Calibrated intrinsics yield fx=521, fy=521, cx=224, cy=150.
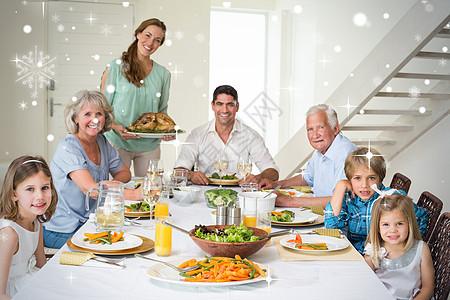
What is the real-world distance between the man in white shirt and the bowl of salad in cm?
177

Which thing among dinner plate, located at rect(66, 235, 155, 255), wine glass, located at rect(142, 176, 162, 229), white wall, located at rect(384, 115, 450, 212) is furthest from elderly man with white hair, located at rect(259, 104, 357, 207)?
white wall, located at rect(384, 115, 450, 212)

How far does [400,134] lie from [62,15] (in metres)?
3.71

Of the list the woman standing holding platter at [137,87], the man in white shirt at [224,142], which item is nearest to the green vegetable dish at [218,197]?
the man in white shirt at [224,142]

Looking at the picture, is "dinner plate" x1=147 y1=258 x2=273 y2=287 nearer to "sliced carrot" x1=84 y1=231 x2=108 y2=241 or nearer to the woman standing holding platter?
"sliced carrot" x1=84 y1=231 x2=108 y2=241

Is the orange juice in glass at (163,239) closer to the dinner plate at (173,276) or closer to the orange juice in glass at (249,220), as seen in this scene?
the dinner plate at (173,276)

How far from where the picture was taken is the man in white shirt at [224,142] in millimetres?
3289

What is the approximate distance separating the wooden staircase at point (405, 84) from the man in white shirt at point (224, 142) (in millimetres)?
1245

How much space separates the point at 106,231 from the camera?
1667mm

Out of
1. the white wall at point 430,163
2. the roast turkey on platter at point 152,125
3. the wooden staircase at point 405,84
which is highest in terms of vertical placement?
the wooden staircase at point 405,84

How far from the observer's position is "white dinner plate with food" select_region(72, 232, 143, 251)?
1.52 metres

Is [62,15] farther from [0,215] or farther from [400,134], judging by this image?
[0,215]

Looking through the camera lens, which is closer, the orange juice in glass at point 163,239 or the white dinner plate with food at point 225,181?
the orange juice in glass at point 163,239

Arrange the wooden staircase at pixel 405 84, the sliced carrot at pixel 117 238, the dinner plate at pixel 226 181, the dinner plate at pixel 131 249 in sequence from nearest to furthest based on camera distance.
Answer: the dinner plate at pixel 131 249 < the sliced carrot at pixel 117 238 < the dinner plate at pixel 226 181 < the wooden staircase at pixel 405 84
